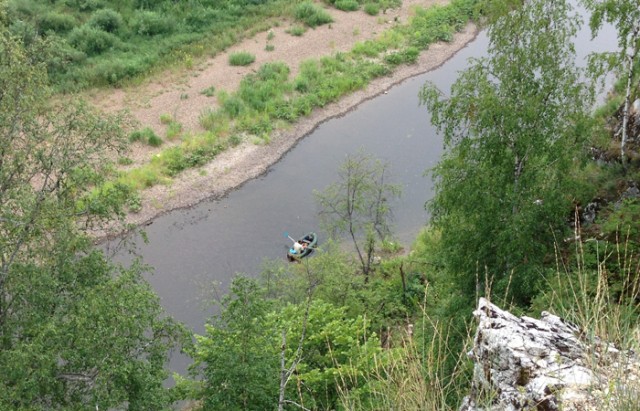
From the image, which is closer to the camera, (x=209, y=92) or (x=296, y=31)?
(x=209, y=92)

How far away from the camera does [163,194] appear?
31.4 m

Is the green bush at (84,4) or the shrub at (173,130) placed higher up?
the green bush at (84,4)

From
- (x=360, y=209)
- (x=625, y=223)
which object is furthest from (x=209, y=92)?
(x=625, y=223)

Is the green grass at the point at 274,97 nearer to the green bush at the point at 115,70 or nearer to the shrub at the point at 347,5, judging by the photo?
the shrub at the point at 347,5

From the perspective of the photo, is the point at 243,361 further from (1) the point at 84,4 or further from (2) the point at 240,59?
(1) the point at 84,4

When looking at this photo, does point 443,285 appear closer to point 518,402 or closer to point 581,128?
point 581,128

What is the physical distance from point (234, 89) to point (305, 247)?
14042mm

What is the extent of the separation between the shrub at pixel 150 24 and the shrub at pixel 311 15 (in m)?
8.72

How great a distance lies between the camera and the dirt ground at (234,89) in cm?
3212

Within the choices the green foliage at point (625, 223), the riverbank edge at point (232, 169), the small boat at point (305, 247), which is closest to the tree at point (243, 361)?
the green foliage at point (625, 223)

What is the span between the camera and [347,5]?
47.3m

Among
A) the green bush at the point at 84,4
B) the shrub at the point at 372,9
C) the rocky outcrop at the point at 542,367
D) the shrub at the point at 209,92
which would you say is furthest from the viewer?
the shrub at the point at 372,9

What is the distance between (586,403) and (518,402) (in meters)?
0.99

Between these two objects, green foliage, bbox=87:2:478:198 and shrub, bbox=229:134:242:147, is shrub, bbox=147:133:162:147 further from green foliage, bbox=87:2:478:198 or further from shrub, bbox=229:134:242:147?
shrub, bbox=229:134:242:147
